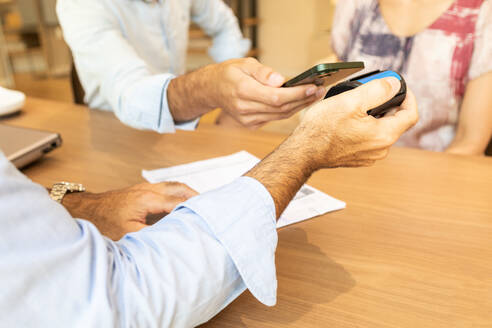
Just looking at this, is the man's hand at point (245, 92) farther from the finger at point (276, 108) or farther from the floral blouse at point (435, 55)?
the floral blouse at point (435, 55)

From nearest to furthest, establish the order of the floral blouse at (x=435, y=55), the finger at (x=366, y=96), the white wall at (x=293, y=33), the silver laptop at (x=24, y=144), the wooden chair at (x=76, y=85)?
the finger at (x=366, y=96) < the silver laptop at (x=24, y=144) < the floral blouse at (x=435, y=55) < the wooden chair at (x=76, y=85) < the white wall at (x=293, y=33)

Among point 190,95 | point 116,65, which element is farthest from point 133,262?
point 116,65

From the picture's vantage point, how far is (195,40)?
14.9ft

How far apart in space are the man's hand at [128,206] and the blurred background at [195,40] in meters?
3.63

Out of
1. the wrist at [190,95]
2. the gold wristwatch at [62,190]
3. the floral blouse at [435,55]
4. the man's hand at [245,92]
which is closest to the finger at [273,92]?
the man's hand at [245,92]

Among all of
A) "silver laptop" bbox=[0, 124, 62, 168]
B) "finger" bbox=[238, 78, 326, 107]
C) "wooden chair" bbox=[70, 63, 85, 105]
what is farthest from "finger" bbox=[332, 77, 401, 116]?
"wooden chair" bbox=[70, 63, 85, 105]

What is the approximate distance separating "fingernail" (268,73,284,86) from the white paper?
21 cm

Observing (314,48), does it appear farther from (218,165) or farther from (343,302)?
→ (343,302)

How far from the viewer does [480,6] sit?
1.15m

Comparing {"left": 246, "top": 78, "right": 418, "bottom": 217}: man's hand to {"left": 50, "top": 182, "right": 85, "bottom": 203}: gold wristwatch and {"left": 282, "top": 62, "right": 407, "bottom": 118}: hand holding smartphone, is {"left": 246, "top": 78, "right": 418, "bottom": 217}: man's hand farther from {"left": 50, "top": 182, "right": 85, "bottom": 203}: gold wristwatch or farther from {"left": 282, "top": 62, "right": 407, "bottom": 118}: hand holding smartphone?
Result: {"left": 50, "top": 182, "right": 85, "bottom": 203}: gold wristwatch

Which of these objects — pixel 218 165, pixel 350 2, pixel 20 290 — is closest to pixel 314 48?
pixel 350 2

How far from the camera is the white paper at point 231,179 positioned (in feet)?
2.35

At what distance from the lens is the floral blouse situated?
1162 millimetres

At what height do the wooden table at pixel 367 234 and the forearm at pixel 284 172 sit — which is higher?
the forearm at pixel 284 172
